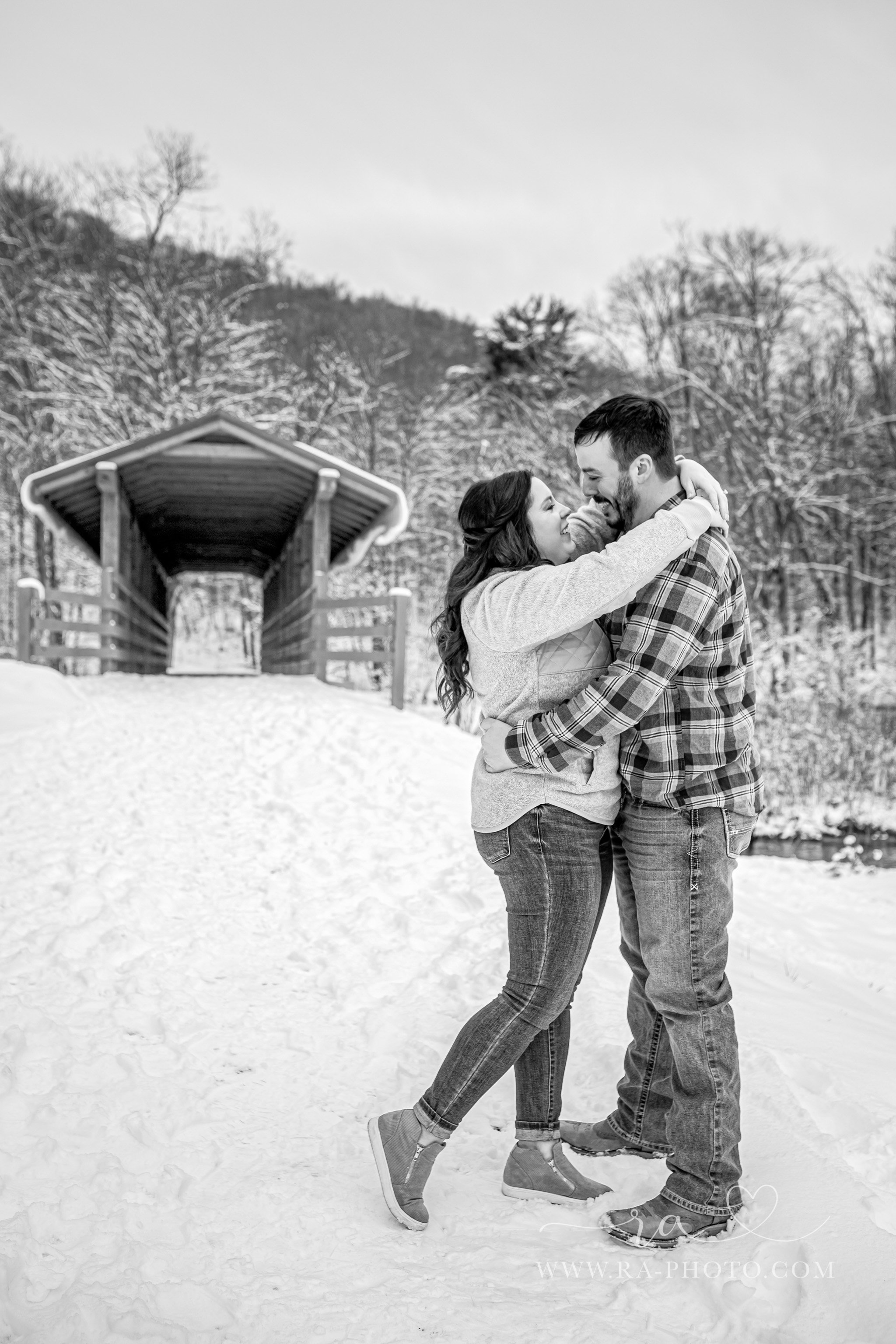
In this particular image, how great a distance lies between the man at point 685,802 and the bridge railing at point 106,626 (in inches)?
387

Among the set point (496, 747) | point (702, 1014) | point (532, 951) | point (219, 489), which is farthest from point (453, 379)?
point (702, 1014)

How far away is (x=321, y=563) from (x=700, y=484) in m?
10.2

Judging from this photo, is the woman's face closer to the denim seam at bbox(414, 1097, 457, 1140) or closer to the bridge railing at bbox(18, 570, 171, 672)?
the denim seam at bbox(414, 1097, 457, 1140)

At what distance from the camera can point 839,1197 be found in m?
2.44

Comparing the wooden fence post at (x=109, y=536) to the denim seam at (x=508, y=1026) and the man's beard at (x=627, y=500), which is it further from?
the denim seam at (x=508, y=1026)

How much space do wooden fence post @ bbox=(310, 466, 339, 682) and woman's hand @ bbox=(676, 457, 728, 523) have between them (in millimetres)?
9488

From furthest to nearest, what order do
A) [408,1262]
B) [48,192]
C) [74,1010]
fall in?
1. [48,192]
2. [74,1010]
3. [408,1262]

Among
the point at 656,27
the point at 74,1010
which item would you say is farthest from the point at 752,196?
the point at 74,1010

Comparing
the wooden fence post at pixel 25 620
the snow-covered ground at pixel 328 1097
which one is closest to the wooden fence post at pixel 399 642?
the snow-covered ground at pixel 328 1097

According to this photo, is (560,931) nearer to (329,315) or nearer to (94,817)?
(94,817)

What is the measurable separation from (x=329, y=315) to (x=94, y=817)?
2719 cm

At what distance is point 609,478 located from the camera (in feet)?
8.77

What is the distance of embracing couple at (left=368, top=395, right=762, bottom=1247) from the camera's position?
2.43m

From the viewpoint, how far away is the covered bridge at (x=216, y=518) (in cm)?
1164
